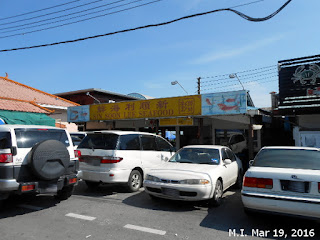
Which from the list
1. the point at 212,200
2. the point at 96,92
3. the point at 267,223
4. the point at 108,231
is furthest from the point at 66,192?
the point at 96,92

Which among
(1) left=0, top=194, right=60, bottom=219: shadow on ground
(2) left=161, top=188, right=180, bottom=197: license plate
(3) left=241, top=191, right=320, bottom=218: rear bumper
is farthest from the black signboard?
(1) left=0, top=194, right=60, bottom=219: shadow on ground

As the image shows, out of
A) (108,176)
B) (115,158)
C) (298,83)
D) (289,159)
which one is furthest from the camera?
(298,83)

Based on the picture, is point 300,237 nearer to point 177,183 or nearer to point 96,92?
point 177,183

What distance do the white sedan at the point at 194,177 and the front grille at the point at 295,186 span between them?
5.39 feet

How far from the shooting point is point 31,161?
16.4ft

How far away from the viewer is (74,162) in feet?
20.1

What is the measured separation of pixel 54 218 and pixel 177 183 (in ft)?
8.72

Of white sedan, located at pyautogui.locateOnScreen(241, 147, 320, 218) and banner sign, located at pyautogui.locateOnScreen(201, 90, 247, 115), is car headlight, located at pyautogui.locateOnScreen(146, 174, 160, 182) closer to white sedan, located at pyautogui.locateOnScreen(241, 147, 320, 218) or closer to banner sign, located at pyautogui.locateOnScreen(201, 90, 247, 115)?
white sedan, located at pyautogui.locateOnScreen(241, 147, 320, 218)

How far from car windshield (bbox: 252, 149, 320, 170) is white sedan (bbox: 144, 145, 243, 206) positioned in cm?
115

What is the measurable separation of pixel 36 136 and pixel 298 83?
35.9 ft

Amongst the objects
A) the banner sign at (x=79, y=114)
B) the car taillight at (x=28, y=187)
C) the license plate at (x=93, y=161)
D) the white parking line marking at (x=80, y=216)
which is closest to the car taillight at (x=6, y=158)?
the car taillight at (x=28, y=187)

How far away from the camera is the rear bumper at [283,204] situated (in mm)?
4040

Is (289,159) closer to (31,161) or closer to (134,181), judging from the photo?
(134,181)

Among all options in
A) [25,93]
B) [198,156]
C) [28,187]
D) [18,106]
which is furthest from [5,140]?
[25,93]
